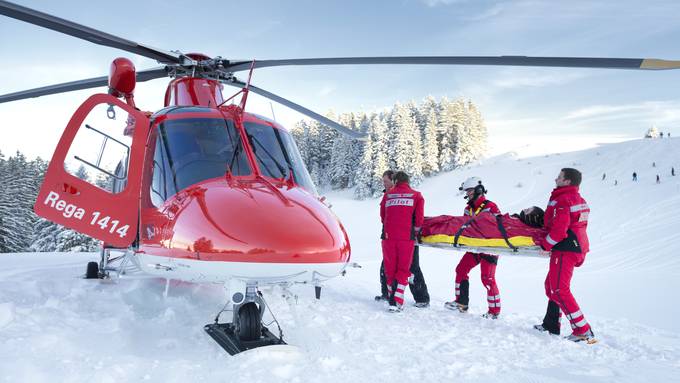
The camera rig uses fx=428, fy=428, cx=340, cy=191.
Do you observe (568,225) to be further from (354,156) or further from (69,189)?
(354,156)

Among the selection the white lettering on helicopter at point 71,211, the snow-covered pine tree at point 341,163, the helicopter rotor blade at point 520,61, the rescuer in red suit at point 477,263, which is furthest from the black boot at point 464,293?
the snow-covered pine tree at point 341,163

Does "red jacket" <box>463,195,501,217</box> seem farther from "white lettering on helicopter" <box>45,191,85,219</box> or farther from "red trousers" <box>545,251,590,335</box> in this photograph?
"white lettering on helicopter" <box>45,191,85,219</box>

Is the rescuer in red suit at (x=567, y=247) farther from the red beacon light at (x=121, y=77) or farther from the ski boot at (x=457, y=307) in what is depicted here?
the red beacon light at (x=121, y=77)

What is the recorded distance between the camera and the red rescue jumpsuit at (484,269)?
5453 mm

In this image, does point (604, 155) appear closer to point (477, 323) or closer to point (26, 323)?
point (477, 323)

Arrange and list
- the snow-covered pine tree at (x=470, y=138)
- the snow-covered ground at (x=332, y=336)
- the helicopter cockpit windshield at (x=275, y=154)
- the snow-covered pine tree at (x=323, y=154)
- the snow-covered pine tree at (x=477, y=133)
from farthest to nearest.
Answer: the snow-covered pine tree at (x=323, y=154), the snow-covered pine tree at (x=477, y=133), the snow-covered pine tree at (x=470, y=138), the helicopter cockpit windshield at (x=275, y=154), the snow-covered ground at (x=332, y=336)

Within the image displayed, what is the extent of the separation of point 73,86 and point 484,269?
5.93m

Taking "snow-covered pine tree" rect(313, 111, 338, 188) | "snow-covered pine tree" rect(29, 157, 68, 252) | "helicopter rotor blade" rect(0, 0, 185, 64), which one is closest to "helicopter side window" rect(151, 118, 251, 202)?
"helicopter rotor blade" rect(0, 0, 185, 64)

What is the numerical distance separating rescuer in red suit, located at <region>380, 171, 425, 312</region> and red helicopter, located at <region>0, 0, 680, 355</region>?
168cm

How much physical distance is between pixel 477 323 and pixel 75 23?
5.12 meters

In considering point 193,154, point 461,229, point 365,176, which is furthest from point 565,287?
point 365,176

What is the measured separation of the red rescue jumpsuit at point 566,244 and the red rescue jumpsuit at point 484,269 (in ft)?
2.82

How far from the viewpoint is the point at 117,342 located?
12.1 feet

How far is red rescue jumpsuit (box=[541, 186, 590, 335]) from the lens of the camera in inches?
177
